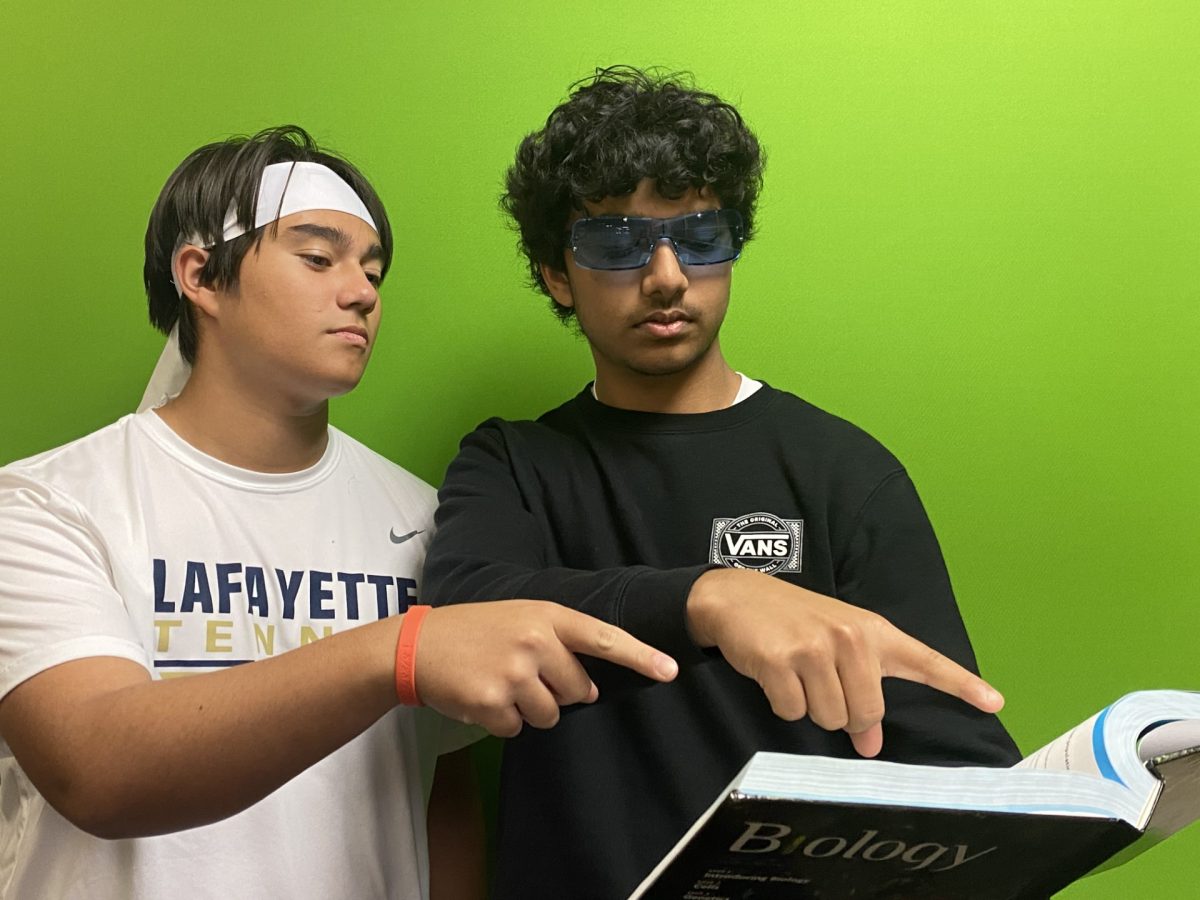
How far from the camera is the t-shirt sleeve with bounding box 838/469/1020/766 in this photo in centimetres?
112

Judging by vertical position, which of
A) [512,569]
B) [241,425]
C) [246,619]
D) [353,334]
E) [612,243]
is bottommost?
[246,619]

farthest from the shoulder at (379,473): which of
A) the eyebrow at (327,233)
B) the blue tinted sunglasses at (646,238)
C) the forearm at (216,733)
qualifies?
the forearm at (216,733)

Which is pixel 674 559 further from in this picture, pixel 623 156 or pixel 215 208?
pixel 215 208

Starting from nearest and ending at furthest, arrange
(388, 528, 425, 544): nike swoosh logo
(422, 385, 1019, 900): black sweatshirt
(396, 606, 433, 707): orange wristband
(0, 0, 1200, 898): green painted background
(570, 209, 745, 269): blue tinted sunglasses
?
(396, 606, 433, 707): orange wristband
(422, 385, 1019, 900): black sweatshirt
(570, 209, 745, 269): blue tinted sunglasses
(388, 528, 425, 544): nike swoosh logo
(0, 0, 1200, 898): green painted background

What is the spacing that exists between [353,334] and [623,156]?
412mm

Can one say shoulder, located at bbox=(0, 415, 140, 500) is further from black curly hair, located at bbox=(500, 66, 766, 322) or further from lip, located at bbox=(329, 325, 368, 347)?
black curly hair, located at bbox=(500, 66, 766, 322)

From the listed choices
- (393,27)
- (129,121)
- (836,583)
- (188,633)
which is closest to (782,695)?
(836,583)

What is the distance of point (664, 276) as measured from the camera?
1.28 metres

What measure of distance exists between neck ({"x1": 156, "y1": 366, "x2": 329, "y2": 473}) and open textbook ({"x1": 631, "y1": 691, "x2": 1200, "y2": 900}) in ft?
2.84

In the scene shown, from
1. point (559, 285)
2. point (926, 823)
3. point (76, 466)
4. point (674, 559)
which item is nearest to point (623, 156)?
point (559, 285)

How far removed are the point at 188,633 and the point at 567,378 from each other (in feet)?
2.48

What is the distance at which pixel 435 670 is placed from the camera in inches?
34.2

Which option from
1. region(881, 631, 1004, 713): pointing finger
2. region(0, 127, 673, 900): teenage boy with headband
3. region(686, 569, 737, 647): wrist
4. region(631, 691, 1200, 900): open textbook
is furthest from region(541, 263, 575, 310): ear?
region(631, 691, 1200, 900): open textbook

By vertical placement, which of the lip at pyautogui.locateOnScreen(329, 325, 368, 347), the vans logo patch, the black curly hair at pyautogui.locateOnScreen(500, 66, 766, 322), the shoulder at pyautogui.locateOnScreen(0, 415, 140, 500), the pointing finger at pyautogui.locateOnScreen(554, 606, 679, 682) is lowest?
the vans logo patch
